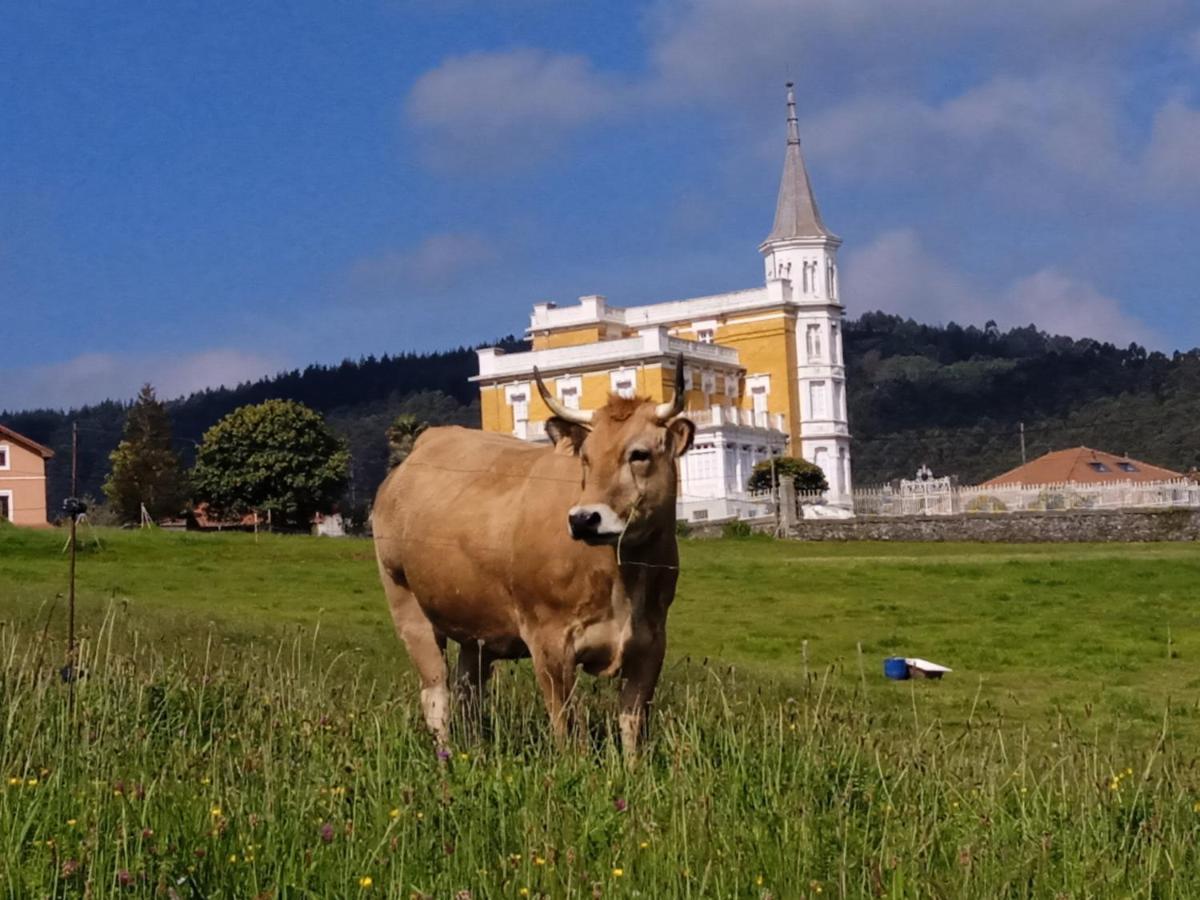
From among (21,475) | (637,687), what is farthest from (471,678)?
(21,475)

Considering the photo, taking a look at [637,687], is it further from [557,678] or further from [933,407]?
[933,407]

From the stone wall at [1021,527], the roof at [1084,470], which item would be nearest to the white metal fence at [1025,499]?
the stone wall at [1021,527]

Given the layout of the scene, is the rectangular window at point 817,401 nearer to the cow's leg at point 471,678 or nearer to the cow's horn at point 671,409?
the cow's leg at point 471,678

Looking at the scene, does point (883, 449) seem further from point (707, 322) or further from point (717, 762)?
point (717, 762)

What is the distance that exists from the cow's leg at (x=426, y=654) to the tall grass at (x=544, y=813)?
0.76 m

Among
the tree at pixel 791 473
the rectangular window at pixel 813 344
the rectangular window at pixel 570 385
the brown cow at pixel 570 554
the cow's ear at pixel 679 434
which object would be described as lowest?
the brown cow at pixel 570 554

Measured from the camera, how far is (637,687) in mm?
8297

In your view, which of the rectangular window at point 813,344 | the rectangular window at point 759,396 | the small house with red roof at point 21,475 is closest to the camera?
the small house with red roof at point 21,475

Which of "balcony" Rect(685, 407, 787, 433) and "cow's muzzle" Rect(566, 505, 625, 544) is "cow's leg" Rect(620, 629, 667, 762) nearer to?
"cow's muzzle" Rect(566, 505, 625, 544)

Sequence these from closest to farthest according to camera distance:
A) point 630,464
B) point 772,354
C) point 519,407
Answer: point 630,464 < point 519,407 < point 772,354

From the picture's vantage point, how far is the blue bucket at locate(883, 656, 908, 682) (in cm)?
1822

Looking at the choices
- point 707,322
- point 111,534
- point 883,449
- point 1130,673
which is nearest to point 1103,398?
point 883,449

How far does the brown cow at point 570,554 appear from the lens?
27.0 ft

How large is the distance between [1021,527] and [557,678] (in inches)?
1728
